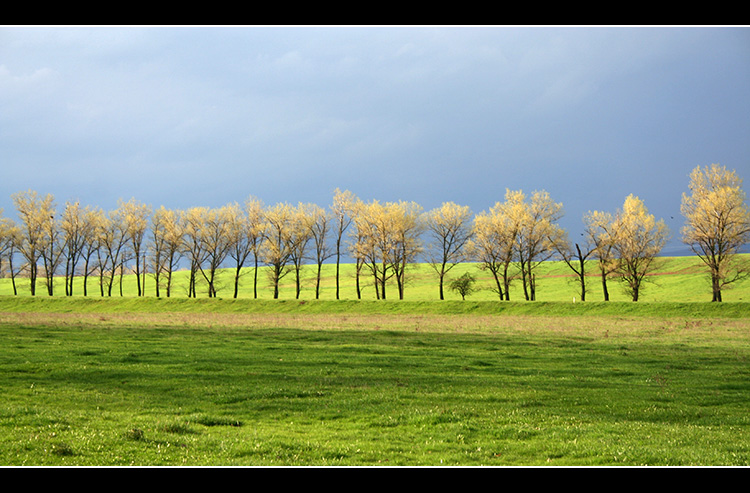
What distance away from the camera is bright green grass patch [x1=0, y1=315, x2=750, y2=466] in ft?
31.7

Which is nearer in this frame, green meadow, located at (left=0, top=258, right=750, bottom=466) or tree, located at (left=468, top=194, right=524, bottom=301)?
green meadow, located at (left=0, top=258, right=750, bottom=466)

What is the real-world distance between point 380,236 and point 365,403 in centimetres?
6369

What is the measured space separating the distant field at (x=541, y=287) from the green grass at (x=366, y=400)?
52267 mm

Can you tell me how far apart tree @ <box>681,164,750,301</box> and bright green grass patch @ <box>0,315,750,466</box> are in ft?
134

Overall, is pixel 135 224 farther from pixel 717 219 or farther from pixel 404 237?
pixel 717 219

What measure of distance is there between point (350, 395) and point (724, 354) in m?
20.8

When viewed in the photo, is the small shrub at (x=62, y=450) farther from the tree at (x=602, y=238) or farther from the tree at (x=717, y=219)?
the tree at (x=602, y=238)

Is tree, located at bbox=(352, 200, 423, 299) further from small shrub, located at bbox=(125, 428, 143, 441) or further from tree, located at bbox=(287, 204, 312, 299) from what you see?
small shrub, located at bbox=(125, 428, 143, 441)

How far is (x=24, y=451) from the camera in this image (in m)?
9.17

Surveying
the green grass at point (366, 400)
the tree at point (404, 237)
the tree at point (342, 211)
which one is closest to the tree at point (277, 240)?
the tree at point (342, 211)

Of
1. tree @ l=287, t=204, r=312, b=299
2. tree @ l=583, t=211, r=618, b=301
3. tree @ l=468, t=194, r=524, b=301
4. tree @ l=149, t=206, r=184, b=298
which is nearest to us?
tree @ l=583, t=211, r=618, b=301

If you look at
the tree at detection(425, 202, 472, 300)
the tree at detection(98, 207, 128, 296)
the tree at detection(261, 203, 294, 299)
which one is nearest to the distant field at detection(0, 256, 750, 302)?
the tree at detection(261, 203, 294, 299)

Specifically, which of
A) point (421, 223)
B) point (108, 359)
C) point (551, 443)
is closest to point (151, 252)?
point (421, 223)

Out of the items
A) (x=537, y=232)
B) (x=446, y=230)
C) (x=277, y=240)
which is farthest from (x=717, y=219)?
(x=277, y=240)
